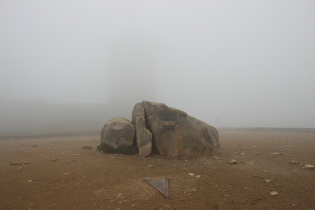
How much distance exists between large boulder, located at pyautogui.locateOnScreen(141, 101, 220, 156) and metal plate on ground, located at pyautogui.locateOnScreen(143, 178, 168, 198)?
4437 mm

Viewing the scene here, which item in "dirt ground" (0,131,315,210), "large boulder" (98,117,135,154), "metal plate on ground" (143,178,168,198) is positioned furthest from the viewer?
"large boulder" (98,117,135,154)

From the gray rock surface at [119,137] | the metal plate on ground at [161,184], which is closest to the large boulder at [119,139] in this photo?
the gray rock surface at [119,137]

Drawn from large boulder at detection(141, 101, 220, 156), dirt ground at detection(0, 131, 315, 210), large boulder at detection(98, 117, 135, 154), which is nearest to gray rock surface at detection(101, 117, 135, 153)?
large boulder at detection(98, 117, 135, 154)

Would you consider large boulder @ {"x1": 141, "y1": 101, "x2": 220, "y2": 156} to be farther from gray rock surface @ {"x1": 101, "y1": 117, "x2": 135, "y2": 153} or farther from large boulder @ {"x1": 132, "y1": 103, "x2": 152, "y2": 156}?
gray rock surface @ {"x1": 101, "y1": 117, "x2": 135, "y2": 153}

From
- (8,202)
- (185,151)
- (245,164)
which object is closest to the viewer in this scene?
(8,202)

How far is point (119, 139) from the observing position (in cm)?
1129

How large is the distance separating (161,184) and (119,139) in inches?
242

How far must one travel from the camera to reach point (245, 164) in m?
8.14

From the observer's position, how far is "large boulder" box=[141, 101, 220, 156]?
34.7 ft

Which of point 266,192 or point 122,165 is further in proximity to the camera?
point 122,165

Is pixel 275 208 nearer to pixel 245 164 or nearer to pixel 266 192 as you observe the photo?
pixel 266 192

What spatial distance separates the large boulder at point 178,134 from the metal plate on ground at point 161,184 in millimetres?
4437

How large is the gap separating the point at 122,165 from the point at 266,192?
6100 mm

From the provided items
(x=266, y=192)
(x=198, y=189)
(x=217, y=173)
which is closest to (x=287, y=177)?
(x=266, y=192)
